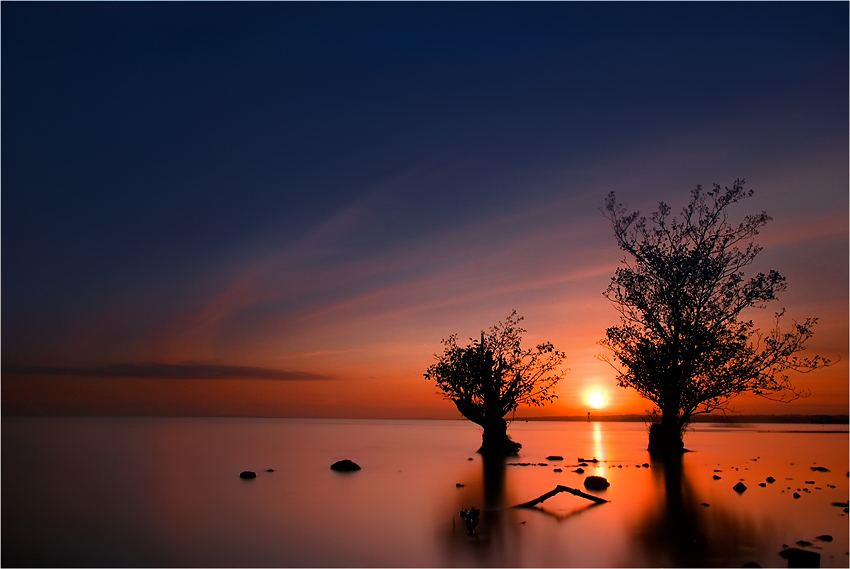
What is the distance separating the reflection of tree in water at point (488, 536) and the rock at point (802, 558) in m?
7.00

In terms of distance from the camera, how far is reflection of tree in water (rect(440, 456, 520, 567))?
58.3 ft

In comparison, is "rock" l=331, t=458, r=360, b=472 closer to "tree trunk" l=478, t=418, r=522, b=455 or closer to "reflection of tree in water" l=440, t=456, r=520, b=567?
"tree trunk" l=478, t=418, r=522, b=455

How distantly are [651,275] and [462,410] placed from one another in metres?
20.0

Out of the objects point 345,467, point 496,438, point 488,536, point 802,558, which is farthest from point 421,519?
point 496,438

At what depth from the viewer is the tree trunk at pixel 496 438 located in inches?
2082

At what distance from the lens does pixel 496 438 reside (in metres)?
53.8

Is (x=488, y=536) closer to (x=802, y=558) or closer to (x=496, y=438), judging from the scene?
(x=802, y=558)

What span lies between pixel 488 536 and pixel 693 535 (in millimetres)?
6782

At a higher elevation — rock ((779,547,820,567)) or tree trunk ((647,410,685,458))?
tree trunk ((647,410,685,458))

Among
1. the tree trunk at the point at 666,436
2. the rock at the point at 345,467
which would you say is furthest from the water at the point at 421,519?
the rock at the point at 345,467

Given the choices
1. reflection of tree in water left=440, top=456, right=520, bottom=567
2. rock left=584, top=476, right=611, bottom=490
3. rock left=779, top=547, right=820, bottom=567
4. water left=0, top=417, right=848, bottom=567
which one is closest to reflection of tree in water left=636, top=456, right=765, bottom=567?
water left=0, top=417, right=848, bottom=567

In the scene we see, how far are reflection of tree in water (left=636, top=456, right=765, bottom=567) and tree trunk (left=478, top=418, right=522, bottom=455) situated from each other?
25.1 m

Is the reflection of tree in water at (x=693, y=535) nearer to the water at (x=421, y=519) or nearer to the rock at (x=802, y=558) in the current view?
the water at (x=421, y=519)

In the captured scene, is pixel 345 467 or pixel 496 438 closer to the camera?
pixel 345 467
